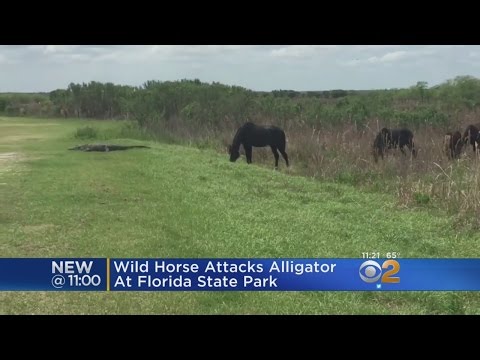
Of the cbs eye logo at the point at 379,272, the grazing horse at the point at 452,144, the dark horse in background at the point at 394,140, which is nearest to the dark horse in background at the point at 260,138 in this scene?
the dark horse in background at the point at 394,140

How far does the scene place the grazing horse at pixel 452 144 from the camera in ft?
16.2

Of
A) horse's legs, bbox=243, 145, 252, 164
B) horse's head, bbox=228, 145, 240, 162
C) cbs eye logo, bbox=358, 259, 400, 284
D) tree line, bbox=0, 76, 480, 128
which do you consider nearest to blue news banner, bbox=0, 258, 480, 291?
cbs eye logo, bbox=358, 259, 400, 284

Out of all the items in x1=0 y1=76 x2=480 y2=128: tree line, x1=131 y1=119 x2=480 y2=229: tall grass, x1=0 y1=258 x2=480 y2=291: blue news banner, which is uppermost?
x1=0 y1=76 x2=480 y2=128: tree line

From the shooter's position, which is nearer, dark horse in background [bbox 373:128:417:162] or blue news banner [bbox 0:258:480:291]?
blue news banner [bbox 0:258:480:291]

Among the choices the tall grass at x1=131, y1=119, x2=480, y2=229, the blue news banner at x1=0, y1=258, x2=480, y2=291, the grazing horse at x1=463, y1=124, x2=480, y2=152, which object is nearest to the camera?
the blue news banner at x1=0, y1=258, x2=480, y2=291

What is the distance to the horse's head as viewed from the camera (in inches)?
232

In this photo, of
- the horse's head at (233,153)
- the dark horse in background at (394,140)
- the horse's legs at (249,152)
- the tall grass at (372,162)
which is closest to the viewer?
the dark horse in background at (394,140)

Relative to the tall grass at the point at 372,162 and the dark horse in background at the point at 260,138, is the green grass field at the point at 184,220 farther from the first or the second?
the dark horse in background at the point at 260,138

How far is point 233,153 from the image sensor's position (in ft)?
19.6
